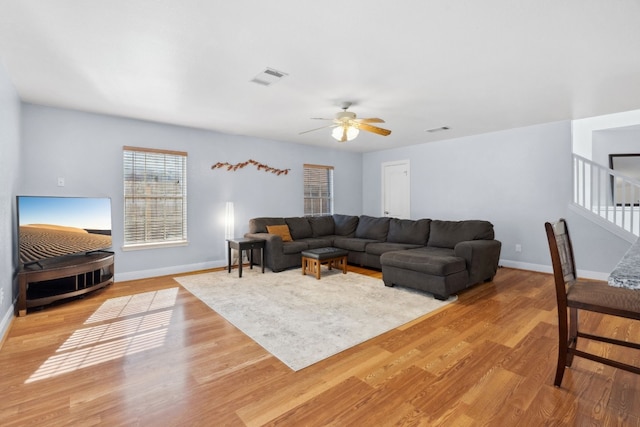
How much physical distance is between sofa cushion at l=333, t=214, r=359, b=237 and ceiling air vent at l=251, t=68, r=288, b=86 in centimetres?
372

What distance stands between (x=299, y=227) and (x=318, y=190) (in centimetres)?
146

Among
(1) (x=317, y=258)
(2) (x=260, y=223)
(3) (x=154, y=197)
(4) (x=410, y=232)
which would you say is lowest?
(1) (x=317, y=258)

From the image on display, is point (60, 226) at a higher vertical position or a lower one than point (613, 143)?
lower

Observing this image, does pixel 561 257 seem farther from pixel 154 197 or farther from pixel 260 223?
pixel 154 197

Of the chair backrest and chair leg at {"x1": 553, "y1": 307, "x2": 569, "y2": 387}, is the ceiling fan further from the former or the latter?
chair leg at {"x1": 553, "y1": 307, "x2": 569, "y2": 387}

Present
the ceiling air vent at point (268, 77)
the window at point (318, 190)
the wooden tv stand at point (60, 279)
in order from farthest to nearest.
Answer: the window at point (318, 190)
the wooden tv stand at point (60, 279)
the ceiling air vent at point (268, 77)

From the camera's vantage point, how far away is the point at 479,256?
13.2ft

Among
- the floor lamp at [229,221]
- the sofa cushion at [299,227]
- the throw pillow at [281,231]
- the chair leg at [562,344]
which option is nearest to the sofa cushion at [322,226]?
the sofa cushion at [299,227]

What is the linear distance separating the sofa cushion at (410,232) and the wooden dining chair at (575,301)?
3075 millimetres

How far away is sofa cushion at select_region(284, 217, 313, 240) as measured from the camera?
595 cm

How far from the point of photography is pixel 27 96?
143 inches

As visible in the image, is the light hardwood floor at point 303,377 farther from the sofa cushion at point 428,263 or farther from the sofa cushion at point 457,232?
the sofa cushion at point 457,232

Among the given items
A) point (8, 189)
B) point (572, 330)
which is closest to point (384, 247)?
point (572, 330)

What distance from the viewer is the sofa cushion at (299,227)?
5.95 meters
